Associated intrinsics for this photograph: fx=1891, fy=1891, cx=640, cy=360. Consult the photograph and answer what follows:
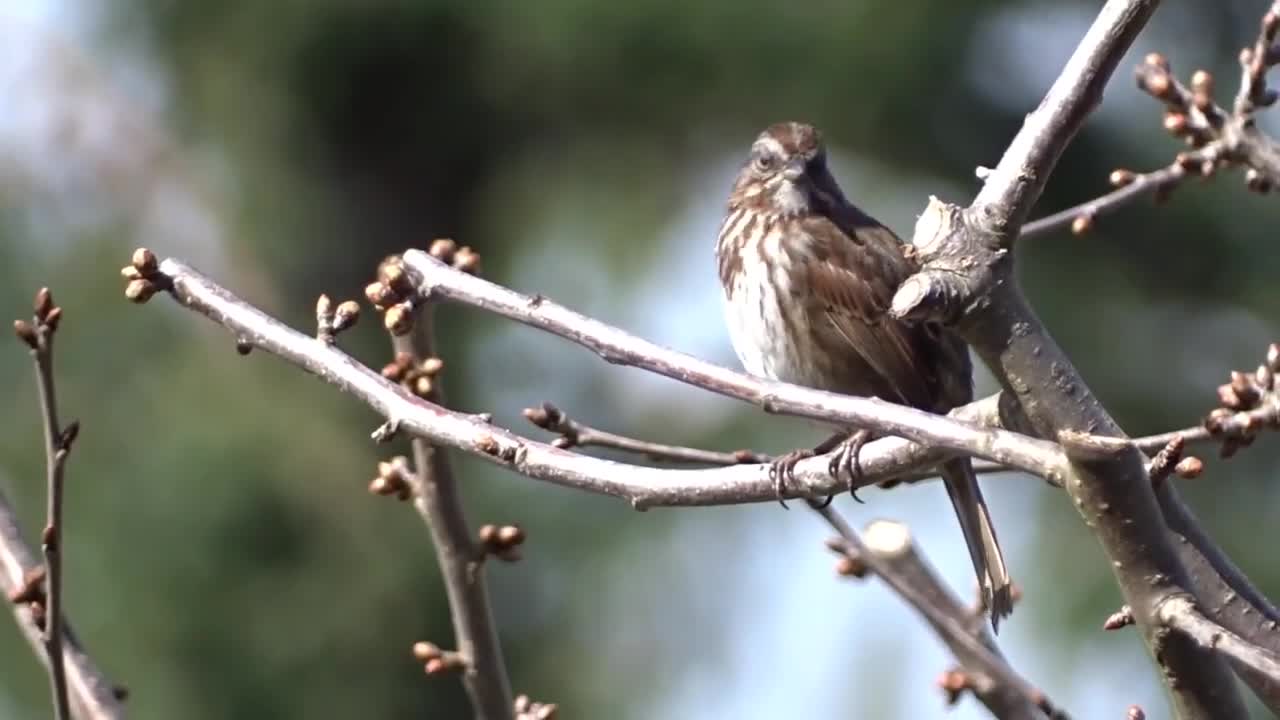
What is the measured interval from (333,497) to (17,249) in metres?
1.94

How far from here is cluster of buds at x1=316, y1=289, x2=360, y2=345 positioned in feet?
8.79

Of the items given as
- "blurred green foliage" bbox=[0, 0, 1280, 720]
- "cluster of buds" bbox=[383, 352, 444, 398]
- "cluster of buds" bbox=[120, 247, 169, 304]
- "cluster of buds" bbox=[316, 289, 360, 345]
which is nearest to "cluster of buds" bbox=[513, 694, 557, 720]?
"cluster of buds" bbox=[383, 352, 444, 398]

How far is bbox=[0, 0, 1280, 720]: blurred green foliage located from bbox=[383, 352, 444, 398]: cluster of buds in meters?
4.88

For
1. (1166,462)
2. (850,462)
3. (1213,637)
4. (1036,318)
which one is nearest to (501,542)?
(850,462)

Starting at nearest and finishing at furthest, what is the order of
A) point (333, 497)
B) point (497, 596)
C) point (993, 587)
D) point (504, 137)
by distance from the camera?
point (993, 587)
point (333, 497)
point (497, 596)
point (504, 137)

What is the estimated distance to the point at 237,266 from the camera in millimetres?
9008

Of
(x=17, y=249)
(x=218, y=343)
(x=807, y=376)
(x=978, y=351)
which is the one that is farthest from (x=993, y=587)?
(x=17, y=249)

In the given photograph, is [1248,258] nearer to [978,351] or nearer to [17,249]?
[17,249]

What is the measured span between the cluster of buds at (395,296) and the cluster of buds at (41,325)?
0.43 meters

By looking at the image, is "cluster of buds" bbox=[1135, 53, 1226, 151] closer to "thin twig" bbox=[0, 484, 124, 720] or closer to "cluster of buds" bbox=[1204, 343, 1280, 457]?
"cluster of buds" bbox=[1204, 343, 1280, 457]

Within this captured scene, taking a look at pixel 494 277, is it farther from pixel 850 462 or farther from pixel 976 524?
pixel 850 462

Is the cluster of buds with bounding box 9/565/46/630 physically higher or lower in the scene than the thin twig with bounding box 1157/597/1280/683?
higher

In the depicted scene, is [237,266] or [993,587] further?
[237,266]

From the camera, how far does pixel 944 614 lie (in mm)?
1547
